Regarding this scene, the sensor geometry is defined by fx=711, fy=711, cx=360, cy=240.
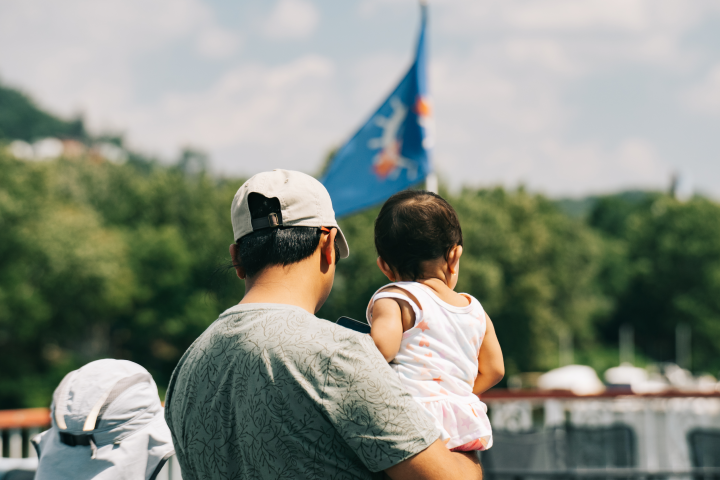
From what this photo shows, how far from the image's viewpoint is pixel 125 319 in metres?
36.3

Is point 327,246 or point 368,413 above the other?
point 327,246

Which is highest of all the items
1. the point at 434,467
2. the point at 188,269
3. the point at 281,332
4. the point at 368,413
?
the point at 281,332

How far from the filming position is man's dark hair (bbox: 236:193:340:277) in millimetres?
1516

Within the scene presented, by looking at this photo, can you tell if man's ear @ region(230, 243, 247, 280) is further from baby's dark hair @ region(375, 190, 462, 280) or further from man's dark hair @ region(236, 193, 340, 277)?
baby's dark hair @ region(375, 190, 462, 280)

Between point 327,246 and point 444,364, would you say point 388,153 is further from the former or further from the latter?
point 327,246

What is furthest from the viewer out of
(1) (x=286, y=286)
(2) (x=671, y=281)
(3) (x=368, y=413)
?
(2) (x=671, y=281)

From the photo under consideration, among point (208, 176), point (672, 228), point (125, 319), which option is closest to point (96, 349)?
point (125, 319)

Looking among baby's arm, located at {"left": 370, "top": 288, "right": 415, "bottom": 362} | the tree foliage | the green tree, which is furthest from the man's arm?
the green tree

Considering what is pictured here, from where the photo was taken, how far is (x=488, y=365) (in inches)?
74.2

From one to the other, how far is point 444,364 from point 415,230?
0.35m

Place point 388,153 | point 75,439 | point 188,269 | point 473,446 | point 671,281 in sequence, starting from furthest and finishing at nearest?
point 671,281 < point 188,269 < point 388,153 < point 75,439 < point 473,446

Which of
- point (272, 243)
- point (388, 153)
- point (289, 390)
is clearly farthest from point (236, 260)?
point (388, 153)

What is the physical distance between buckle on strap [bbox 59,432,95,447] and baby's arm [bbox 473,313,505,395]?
112 centimetres

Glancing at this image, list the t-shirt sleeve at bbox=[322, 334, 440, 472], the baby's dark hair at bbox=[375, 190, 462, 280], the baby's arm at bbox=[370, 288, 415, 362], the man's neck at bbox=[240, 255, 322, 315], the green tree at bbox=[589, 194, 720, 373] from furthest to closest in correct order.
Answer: the green tree at bbox=[589, 194, 720, 373] → the baby's dark hair at bbox=[375, 190, 462, 280] → the baby's arm at bbox=[370, 288, 415, 362] → the man's neck at bbox=[240, 255, 322, 315] → the t-shirt sleeve at bbox=[322, 334, 440, 472]
